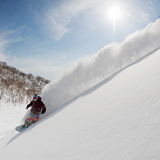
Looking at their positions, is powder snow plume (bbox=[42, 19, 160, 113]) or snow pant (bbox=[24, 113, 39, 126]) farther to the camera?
powder snow plume (bbox=[42, 19, 160, 113])

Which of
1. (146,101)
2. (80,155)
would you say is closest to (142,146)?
(80,155)

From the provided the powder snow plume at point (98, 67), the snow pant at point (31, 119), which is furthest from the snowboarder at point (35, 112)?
the powder snow plume at point (98, 67)

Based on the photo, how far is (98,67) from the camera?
6.70 m

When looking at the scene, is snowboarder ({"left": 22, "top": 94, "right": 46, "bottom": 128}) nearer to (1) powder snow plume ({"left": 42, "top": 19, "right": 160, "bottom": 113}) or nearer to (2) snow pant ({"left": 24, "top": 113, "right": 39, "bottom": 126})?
(2) snow pant ({"left": 24, "top": 113, "right": 39, "bottom": 126})

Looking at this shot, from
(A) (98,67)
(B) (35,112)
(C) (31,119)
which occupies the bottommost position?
(C) (31,119)

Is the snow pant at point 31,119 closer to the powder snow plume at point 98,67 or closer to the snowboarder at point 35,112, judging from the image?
the snowboarder at point 35,112

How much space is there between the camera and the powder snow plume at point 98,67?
6418 mm

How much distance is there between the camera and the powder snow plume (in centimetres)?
642

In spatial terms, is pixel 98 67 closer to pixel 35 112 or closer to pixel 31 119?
pixel 35 112

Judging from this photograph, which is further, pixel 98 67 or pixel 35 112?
pixel 98 67

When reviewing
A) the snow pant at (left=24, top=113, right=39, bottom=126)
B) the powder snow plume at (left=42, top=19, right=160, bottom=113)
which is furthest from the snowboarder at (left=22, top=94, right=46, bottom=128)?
the powder snow plume at (left=42, top=19, right=160, bottom=113)

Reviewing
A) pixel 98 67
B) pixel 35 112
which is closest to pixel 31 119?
pixel 35 112

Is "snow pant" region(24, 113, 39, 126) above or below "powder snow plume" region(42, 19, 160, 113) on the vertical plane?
below

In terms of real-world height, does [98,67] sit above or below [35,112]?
above
